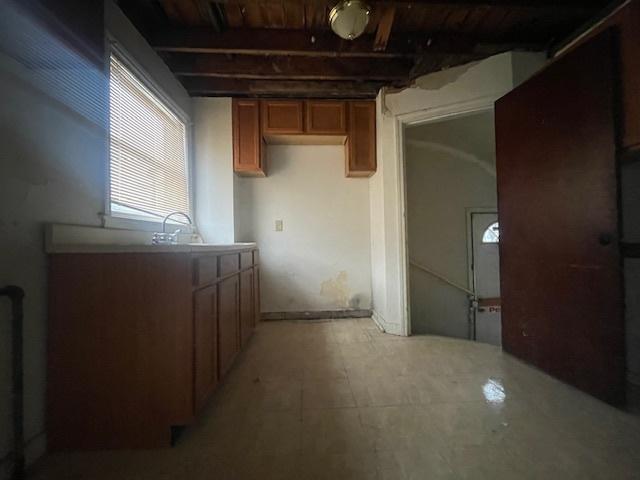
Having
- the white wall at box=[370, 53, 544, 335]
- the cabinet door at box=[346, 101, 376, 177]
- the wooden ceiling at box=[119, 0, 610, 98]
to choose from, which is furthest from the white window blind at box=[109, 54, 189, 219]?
the white wall at box=[370, 53, 544, 335]

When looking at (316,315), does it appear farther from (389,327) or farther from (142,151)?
(142,151)

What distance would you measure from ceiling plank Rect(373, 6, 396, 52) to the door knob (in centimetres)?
180

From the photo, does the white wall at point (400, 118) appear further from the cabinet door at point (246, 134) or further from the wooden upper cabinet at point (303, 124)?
the cabinet door at point (246, 134)

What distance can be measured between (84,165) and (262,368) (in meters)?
1.60

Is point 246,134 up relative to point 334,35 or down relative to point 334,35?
down

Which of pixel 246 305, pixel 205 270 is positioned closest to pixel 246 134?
pixel 246 305

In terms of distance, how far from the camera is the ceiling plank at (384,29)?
1738mm

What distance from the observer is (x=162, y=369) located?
1.19 metres

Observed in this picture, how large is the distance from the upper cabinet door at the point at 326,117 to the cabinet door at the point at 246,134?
0.55m

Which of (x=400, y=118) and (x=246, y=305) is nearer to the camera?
(x=246, y=305)

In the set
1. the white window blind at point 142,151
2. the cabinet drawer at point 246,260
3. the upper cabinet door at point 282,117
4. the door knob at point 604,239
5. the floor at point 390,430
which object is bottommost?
the floor at point 390,430

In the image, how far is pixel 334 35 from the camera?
2.05m

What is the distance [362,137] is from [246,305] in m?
2.01

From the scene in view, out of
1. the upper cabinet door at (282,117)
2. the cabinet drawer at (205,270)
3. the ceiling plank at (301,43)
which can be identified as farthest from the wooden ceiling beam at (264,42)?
the cabinet drawer at (205,270)
